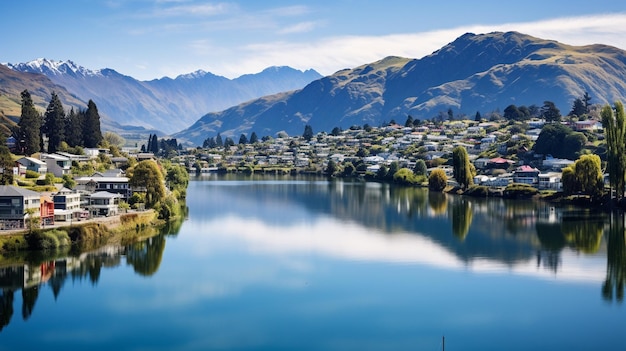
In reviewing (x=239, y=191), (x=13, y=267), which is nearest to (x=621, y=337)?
(x=13, y=267)

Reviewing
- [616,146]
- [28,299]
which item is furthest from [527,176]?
[28,299]

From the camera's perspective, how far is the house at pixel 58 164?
43031 mm

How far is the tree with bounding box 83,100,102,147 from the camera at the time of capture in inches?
2173

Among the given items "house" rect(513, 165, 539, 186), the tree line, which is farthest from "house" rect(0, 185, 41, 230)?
"house" rect(513, 165, 539, 186)

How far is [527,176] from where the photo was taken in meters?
59.2

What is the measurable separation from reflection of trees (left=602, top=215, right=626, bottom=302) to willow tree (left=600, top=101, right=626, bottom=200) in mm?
4570

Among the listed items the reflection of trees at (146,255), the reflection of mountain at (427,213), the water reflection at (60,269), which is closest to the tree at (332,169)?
the reflection of mountain at (427,213)

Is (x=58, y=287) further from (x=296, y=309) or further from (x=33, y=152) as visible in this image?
(x=33, y=152)

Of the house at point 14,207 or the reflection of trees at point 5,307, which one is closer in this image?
the reflection of trees at point 5,307

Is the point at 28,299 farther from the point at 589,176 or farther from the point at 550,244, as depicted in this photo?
the point at 589,176

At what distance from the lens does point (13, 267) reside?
81.9 ft

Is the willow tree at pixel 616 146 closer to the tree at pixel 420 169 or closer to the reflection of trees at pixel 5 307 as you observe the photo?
the tree at pixel 420 169

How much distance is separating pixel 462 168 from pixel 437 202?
23.9 ft

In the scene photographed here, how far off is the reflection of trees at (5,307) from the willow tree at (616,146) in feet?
110
